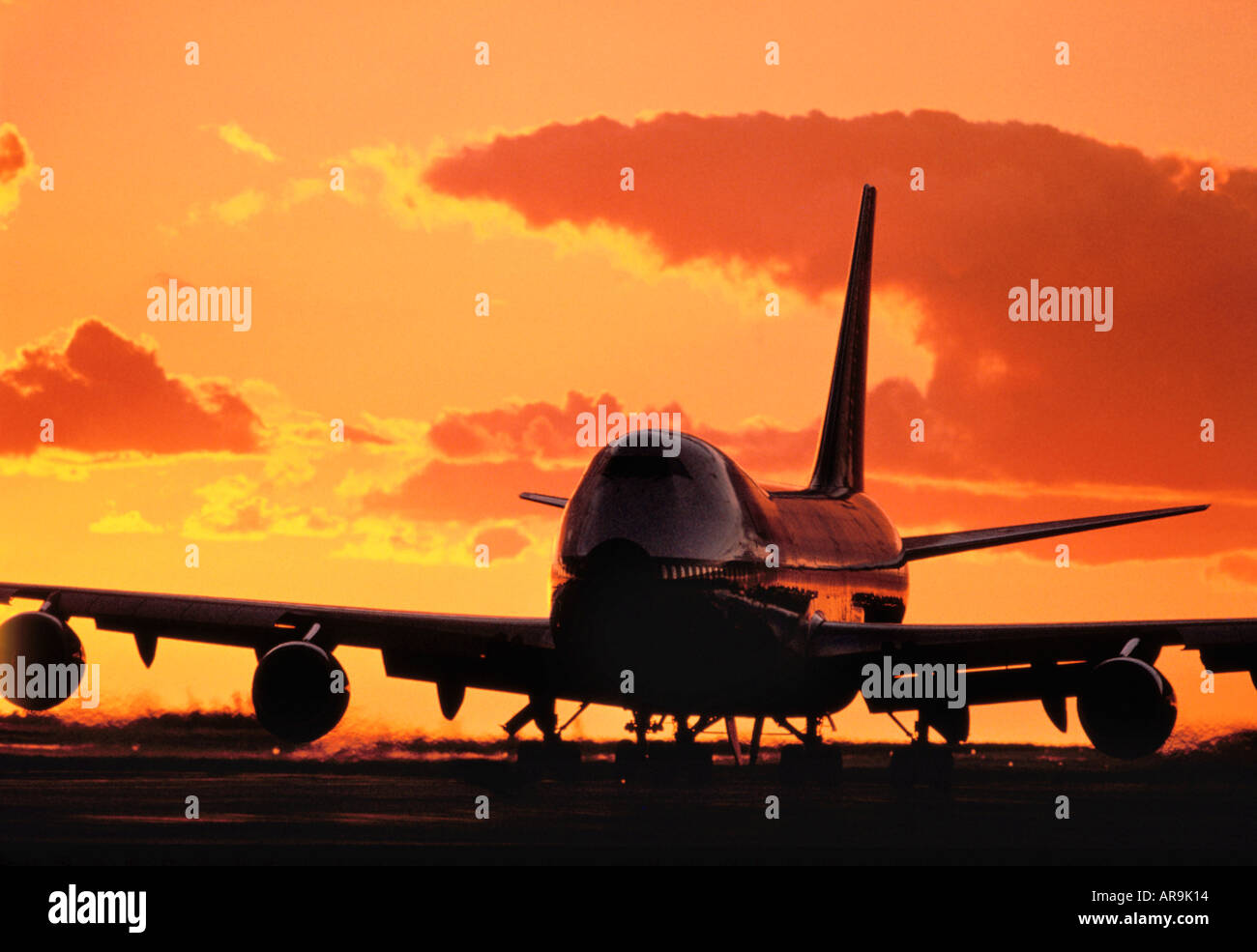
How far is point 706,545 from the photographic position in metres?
27.0

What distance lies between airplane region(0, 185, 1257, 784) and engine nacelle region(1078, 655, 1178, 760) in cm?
3

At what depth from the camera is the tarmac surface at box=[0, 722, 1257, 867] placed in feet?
70.4

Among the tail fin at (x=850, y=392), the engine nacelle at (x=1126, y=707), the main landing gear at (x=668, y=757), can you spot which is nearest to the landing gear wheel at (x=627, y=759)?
the main landing gear at (x=668, y=757)

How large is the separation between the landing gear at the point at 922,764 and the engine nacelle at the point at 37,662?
13.7 metres

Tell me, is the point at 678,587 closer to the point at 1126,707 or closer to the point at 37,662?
the point at 1126,707

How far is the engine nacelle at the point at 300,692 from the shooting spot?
2723cm

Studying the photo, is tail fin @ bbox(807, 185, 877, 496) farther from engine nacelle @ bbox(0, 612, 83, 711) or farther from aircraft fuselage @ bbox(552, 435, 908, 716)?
engine nacelle @ bbox(0, 612, 83, 711)

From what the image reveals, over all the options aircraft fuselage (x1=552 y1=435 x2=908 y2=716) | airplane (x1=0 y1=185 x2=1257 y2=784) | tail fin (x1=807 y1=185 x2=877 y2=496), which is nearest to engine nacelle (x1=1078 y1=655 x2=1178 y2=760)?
airplane (x1=0 y1=185 x2=1257 y2=784)

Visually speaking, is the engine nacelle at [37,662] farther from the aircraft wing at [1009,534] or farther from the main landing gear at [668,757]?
the aircraft wing at [1009,534]

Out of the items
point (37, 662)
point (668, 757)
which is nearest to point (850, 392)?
point (668, 757)
